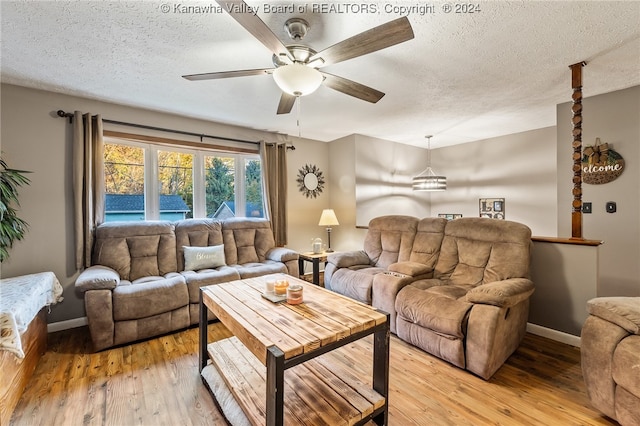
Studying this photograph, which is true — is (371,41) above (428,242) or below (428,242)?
above

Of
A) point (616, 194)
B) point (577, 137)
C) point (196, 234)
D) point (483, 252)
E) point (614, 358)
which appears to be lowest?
point (614, 358)

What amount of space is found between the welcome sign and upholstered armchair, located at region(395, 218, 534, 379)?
4.44ft

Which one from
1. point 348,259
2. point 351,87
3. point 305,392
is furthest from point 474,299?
point 351,87

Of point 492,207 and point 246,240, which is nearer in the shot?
point 246,240

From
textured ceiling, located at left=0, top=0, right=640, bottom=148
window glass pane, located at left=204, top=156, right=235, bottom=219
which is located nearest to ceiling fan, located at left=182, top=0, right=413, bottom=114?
textured ceiling, located at left=0, top=0, right=640, bottom=148

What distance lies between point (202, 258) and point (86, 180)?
4.80ft

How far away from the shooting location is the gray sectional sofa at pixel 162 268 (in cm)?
244

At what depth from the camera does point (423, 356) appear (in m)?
2.34

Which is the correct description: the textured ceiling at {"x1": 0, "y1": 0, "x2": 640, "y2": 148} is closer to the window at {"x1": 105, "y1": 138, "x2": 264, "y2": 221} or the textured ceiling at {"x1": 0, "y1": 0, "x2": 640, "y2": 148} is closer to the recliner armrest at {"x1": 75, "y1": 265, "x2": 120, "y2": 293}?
the window at {"x1": 105, "y1": 138, "x2": 264, "y2": 221}

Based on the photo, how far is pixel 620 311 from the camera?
5.19ft

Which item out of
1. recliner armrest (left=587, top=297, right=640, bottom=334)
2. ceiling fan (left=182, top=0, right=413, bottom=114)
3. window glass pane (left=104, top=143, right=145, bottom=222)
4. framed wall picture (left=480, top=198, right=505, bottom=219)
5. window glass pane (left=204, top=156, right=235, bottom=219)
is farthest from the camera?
framed wall picture (left=480, top=198, right=505, bottom=219)

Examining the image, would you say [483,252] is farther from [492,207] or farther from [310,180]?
[310,180]

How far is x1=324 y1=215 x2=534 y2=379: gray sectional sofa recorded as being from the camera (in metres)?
2.03

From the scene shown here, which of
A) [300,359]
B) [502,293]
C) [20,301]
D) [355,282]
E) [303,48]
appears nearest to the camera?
[300,359]
